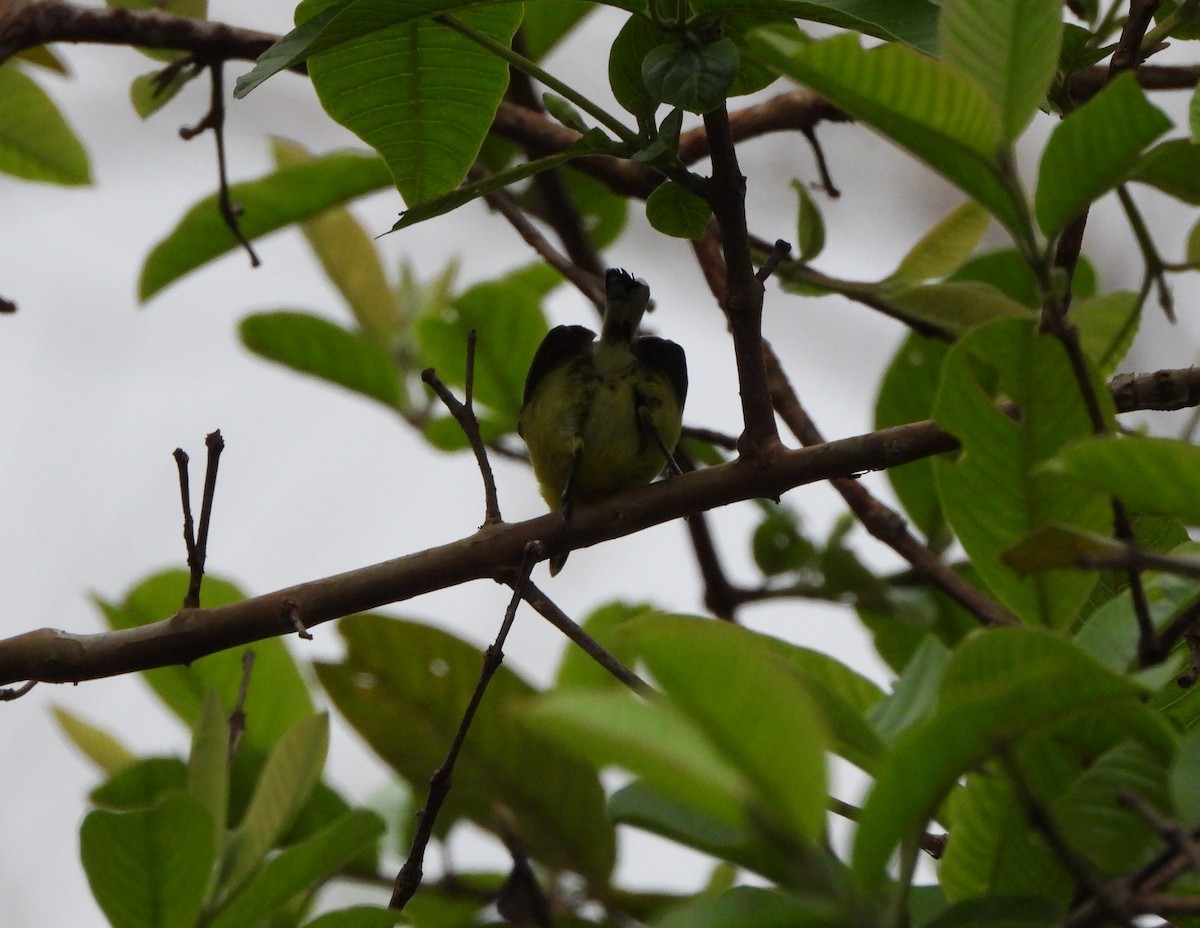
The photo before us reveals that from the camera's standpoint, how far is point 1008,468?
47.3 inches

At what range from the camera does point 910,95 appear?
93 centimetres

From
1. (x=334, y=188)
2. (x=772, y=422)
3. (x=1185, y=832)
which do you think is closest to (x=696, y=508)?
(x=772, y=422)

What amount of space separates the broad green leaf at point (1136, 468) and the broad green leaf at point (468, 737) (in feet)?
4.01

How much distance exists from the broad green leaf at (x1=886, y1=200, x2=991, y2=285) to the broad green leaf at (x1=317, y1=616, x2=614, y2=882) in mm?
1074

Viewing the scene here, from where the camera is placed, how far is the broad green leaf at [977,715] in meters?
0.84

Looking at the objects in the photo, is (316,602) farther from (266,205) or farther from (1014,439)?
(266,205)

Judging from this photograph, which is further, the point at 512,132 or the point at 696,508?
the point at 512,132

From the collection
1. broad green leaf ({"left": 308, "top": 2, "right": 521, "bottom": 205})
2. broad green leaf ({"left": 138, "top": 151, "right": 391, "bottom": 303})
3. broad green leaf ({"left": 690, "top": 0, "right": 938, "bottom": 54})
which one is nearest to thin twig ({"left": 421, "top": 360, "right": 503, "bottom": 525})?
broad green leaf ({"left": 308, "top": 2, "right": 521, "bottom": 205})

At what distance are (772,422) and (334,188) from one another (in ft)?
4.74

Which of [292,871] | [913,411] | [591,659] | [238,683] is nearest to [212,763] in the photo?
[292,871]

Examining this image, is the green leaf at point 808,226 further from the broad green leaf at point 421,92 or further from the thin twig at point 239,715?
the thin twig at point 239,715

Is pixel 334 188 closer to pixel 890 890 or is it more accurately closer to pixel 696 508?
pixel 696 508

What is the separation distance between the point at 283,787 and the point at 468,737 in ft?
1.31

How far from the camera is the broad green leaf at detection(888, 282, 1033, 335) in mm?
2211
